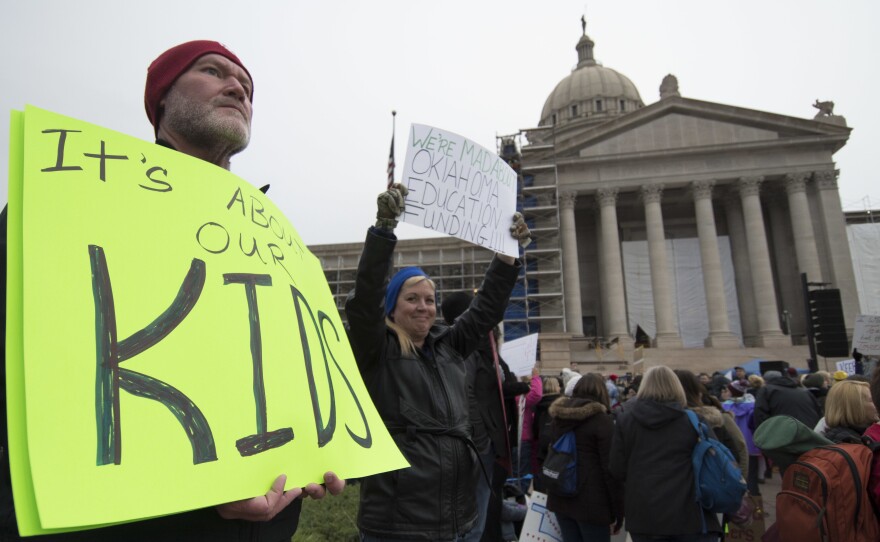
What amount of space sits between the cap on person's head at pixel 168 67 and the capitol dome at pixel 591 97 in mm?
52832

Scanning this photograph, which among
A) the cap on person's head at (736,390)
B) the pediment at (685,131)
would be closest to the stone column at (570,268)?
the pediment at (685,131)

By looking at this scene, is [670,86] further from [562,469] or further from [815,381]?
[562,469]

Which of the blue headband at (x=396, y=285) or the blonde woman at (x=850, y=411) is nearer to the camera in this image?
the blue headband at (x=396, y=285)

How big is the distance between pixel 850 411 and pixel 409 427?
296 centimetres

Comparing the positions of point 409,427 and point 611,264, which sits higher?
point 611,264

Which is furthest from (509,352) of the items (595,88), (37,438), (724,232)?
(595,88)

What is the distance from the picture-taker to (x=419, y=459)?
2.38 m

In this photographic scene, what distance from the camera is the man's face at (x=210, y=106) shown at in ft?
5.39

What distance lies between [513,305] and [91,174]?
32.7 m

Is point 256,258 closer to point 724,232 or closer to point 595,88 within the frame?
point 724,232

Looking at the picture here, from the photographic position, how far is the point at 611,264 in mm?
33688

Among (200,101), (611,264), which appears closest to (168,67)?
(200,101)

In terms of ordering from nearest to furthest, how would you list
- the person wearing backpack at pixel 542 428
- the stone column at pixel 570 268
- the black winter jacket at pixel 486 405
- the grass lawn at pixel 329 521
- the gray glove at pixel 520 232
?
the gray glove at pixel 520 232 < the black winter jacket at pixel 486 405 < the grass lawn at pixel 329 521 < the person wearing backpack at pixel 542 428 < the stone column at pixel 570 268

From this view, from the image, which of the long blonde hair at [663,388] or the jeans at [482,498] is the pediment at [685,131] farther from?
the jeans at [482,498]
